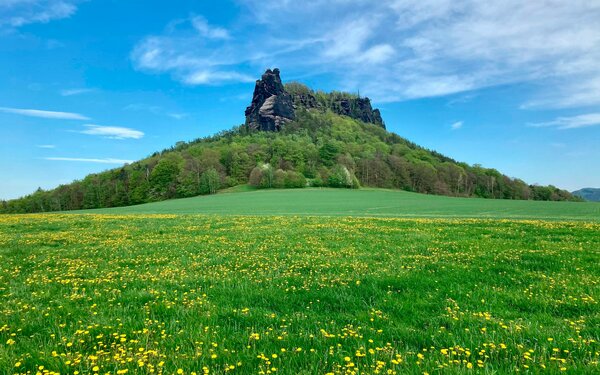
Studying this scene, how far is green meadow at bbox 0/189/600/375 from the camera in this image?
509 centimetres

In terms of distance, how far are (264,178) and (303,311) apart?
115210 mm

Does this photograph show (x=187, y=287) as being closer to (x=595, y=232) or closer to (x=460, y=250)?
(x=460, y=250)

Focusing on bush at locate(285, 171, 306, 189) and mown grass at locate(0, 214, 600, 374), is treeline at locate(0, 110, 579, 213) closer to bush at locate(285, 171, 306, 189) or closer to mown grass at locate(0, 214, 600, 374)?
bush at locate(285, 171, 306, 189)

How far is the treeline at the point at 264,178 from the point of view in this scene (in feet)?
409

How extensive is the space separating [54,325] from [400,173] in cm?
14583

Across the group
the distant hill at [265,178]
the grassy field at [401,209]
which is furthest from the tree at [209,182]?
the grassy field at [401,209]

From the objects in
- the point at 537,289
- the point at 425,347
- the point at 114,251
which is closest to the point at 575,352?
the point at 425,347

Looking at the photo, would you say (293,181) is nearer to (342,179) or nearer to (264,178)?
(264,178)

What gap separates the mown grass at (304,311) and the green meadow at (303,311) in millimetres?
33

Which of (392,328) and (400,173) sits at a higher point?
(400,173)

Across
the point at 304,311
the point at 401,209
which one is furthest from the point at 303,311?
the point at 401,209

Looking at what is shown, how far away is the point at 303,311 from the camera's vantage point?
7.37 metres

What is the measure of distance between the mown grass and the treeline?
109 meters

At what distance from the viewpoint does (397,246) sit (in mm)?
15227
